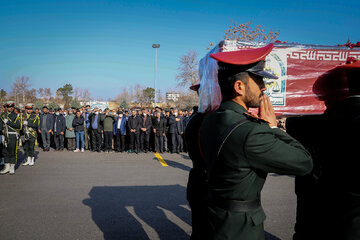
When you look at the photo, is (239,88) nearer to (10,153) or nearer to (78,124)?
(10,153)

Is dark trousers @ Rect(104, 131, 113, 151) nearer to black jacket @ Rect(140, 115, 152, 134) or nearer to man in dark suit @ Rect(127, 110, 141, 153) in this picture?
man in dark suit @ Rect(127, 110, 141, 153)

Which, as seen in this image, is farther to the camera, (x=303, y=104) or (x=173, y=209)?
(x=173, y=209)

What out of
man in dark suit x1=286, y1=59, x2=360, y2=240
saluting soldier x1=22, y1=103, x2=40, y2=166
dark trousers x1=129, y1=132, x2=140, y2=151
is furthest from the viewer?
dark trousers x1=129, y1=132, x2=140, y2=151

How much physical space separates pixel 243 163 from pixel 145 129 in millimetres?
10287

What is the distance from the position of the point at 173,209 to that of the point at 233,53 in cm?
361

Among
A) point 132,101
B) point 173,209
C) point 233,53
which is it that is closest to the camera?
point 233,53

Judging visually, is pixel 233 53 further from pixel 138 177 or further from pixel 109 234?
pixel 138 177

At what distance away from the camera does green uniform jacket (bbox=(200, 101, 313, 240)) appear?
4.37 ft

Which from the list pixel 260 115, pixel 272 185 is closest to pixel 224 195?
pixel 260 115

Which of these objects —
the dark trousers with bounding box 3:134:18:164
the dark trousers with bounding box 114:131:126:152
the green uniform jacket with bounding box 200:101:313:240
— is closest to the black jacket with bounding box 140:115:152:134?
the dark trousers with bounding box 114:131:126:152

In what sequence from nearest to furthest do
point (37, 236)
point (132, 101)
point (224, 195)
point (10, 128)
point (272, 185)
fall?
point (224, 195) → point (37, 236) → point (272, 185) → point (10, 128) → point (132, 101)

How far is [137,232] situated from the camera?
3619mm

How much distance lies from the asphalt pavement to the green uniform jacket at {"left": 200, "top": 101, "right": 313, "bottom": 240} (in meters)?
2.32

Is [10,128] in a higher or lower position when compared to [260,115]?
lower
